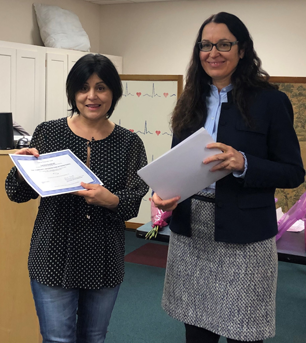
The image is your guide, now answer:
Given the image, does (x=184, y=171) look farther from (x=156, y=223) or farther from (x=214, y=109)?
(x=156, y=223)

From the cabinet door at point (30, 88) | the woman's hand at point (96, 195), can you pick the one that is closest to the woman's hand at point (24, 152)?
the woman's hand at point (96, 195)

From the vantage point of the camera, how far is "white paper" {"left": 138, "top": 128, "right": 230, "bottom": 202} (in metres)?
1.39

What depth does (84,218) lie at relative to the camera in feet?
4.90

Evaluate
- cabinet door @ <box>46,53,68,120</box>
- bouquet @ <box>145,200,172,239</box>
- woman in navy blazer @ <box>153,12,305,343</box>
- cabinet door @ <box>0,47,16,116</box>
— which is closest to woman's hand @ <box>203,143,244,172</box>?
woman in navy blazer @ <box>153,12,305,343</box>

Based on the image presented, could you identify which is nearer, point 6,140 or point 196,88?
point 196,88

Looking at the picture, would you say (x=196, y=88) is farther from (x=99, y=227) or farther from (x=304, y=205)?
(x=304, y=205)

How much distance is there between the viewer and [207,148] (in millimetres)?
1404

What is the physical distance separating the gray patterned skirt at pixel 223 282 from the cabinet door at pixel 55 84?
12.0ft

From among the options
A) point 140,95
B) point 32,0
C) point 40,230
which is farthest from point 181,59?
Answer: point 40,230

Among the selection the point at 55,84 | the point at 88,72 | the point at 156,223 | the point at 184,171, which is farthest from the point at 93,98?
the point at 55,84

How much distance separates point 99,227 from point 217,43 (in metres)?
0.73

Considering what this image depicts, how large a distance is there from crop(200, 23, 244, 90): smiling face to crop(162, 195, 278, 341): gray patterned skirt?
459 millimetres

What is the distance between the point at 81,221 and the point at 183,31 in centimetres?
489

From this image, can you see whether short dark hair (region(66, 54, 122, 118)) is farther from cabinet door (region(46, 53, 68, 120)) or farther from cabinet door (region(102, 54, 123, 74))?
cabinet door (region(102, 54, 123, 74))
